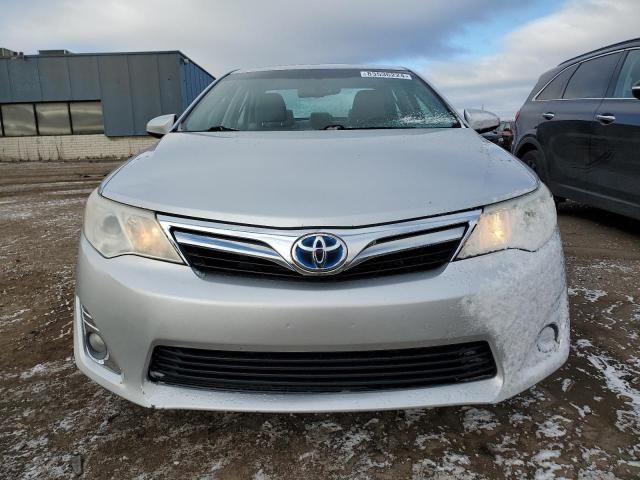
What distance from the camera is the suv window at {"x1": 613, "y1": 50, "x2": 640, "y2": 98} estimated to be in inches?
159

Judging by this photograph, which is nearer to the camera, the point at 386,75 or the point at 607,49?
the point at 386,75

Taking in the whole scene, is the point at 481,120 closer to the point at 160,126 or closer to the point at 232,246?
the point at 160,126

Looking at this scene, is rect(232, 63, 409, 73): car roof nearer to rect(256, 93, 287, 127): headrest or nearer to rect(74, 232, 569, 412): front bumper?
rect(256, 93, 287, 127): headrest

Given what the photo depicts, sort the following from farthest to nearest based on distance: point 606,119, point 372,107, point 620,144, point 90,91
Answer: point 90,91, point 606,119, point 620,144, point 372,107

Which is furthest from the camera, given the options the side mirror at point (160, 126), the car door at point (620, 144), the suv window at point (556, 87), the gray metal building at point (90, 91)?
the gray metal building at point (90, 91)

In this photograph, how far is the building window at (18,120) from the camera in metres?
19.9

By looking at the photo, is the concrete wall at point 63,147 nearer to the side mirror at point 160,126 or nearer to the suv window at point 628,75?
the side mirror at point 160,126

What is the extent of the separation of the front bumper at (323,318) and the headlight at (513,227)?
34mm

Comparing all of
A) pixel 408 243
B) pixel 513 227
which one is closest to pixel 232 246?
pixel 408 243

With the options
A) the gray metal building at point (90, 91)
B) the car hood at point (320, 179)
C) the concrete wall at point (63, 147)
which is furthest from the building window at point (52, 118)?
the car hood at point (320, 179)

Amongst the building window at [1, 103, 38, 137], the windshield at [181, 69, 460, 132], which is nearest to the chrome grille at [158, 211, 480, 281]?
the windshield at [181, 69, 460, 132]

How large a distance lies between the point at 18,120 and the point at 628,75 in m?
21.9

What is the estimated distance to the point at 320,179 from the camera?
168cm

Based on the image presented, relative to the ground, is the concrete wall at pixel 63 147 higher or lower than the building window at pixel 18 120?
lower
